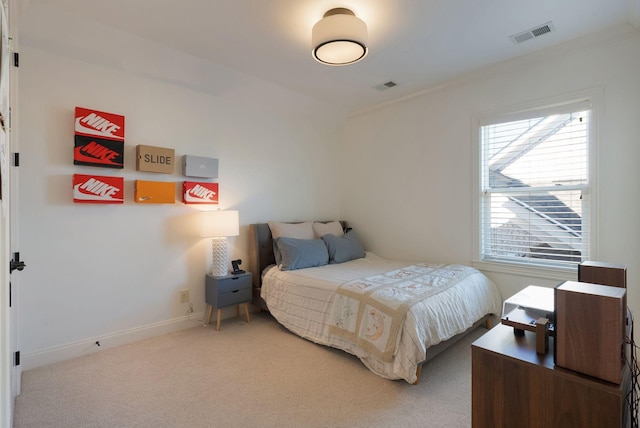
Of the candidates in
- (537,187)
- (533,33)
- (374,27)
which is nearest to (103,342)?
(374,27)

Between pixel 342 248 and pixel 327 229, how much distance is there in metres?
0.44

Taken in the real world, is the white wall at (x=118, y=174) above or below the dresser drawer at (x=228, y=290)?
above

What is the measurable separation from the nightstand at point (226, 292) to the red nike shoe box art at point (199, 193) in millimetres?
809

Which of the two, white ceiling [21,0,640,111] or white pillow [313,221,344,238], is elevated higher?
white ceiling [21,0,640,111]

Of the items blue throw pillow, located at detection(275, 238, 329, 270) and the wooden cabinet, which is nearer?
the wooden cabinet

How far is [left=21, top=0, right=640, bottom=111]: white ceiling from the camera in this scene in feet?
7.38

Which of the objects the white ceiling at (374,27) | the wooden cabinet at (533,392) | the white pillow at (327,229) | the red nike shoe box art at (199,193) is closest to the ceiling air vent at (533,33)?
the white ceiling at (374,27)

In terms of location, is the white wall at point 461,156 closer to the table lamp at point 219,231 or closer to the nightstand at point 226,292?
the nightstand at point 226,292

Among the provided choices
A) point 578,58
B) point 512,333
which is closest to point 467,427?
point 512,333

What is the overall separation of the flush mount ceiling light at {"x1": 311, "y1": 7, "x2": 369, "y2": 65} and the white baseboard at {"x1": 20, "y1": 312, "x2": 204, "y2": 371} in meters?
2.86

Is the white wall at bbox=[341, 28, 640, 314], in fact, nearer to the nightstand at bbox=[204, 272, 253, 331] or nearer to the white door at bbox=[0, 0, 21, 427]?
the nightstand at bbox=[204, 272, 253, 331]

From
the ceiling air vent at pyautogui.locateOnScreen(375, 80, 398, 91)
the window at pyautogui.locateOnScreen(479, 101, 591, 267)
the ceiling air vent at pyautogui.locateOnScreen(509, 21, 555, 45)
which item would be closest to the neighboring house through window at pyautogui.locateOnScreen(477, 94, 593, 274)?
the window at pyautogui.locateOnScreen(479, 101, 591, 267)

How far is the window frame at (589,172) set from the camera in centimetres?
271

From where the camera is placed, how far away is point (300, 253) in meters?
3.48
